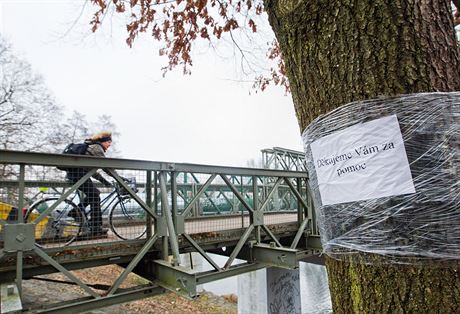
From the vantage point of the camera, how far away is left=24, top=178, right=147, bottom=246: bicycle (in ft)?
13.1

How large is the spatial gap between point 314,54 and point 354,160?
0.39 meters

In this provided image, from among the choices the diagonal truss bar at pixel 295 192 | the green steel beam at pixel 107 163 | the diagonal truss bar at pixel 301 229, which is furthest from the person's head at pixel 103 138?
the diagonal truss bar at pixel 301 229

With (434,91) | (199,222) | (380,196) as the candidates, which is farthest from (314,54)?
(199,222)

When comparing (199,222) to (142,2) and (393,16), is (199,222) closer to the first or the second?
(142,2)

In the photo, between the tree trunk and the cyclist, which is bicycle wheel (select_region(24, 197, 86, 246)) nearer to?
the cyclist

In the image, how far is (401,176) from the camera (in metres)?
0.97

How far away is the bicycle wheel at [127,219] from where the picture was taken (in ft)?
14.6

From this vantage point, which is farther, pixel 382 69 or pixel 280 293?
pixel 280 293

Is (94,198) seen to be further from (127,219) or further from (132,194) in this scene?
(132,194)

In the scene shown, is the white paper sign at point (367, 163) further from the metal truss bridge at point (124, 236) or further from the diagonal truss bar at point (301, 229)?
the diagonal truss bar at point (301, 229)

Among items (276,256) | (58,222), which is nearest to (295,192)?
(276,256)

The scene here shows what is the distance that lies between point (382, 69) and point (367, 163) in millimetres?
291

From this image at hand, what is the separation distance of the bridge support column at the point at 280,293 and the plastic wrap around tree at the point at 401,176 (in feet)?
23.3

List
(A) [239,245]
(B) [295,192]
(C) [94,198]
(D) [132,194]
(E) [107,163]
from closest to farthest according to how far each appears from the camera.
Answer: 1. (E) [107,163]
2. (D) [132,194]
3. (C) [94,198]
4. (A) [239,245]
5. (B) [295,192]
